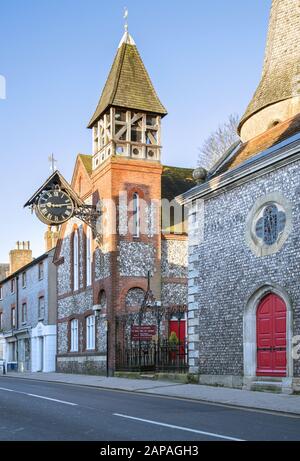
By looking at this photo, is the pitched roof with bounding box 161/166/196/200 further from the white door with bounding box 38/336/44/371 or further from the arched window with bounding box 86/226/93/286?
the white door with bounding box 38/336/44/371

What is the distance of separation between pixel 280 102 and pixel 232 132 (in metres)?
20.4

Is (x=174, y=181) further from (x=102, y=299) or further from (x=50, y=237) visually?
(x=50, y=237)

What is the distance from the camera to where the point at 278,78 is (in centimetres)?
2355

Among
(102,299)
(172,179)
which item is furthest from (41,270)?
(102,299)

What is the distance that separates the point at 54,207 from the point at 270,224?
14767 millimetres

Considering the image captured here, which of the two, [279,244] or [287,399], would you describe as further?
[279,244]

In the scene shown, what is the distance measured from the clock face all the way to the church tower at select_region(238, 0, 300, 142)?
1000 centimetres

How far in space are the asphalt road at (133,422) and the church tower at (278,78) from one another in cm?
1118

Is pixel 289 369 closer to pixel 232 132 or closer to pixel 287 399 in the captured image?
pixel 287 399

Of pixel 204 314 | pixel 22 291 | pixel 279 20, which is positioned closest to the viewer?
pixel 204 314

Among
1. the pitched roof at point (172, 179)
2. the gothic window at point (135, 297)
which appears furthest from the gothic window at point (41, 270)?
the gothic window at point (135, 297)

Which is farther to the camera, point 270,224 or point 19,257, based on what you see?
point 19,257

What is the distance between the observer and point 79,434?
973 cm
